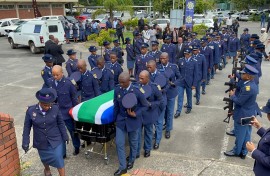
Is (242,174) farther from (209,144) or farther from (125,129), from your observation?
(125,129)

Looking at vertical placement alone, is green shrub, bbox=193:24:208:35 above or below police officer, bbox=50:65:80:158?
above

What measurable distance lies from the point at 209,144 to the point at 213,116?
65.9 inches

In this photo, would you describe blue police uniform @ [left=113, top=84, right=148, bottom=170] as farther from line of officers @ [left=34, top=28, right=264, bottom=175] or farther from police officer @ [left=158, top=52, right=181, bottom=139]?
Answer: police officer @ [left=158, top=52, right=181, bottom=139]

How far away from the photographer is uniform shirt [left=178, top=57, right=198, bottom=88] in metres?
7.55

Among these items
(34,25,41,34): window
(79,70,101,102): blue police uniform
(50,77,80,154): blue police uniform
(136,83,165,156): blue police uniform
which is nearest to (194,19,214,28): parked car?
(34,25,41,34): window

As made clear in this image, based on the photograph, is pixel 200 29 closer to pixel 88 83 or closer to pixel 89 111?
pixel 88 83

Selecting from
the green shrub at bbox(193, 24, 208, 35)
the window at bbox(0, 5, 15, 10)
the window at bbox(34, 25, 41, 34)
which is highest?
the window at bbox(0, 5, 15, 10)

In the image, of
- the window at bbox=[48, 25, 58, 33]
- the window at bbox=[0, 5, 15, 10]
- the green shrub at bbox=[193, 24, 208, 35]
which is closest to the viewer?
the window at bbox=[48, 25, 58, 33]

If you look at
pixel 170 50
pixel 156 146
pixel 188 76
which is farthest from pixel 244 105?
pixel 170 50

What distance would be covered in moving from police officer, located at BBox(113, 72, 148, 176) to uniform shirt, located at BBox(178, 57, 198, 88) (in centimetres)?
288

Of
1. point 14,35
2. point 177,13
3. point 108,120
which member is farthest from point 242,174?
point 14,35

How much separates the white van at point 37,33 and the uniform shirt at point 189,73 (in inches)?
450

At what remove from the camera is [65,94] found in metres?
5.36

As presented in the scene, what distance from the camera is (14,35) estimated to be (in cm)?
1852
